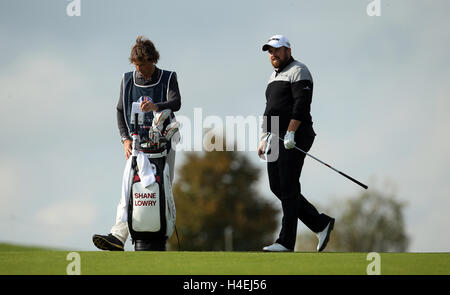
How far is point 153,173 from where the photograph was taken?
29.3ft

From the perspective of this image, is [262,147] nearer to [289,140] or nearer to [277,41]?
[289,140]

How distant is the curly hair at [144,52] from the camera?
912 cm

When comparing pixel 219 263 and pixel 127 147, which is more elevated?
pixel 127 147

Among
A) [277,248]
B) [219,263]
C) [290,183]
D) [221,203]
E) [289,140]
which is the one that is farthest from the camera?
[221,203]

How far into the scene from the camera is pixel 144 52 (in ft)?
30.0

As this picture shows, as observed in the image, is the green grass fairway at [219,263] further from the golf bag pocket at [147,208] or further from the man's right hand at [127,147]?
the man's right hand at [127,147]

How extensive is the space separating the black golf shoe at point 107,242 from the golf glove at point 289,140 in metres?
2.38

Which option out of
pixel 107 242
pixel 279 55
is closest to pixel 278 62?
pixel 279 55

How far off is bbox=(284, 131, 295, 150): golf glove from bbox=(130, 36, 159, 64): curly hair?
189cm

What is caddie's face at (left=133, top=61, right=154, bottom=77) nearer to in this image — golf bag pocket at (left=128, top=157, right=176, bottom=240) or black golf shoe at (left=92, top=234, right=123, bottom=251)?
golf bag pocket at (left=128, top=157, right=176, bottom=240)

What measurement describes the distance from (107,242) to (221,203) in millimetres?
41586

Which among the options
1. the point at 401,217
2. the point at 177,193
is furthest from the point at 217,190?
the point at 401,217

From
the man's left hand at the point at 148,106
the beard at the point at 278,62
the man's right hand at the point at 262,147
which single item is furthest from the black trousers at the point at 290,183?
the man's left hand at the point at 148,106
